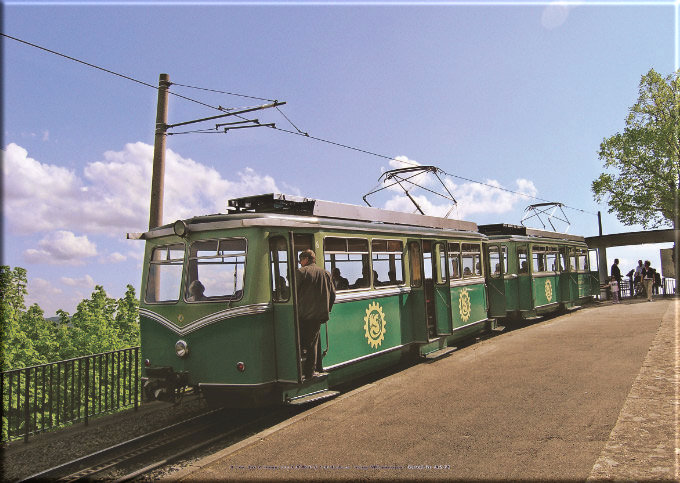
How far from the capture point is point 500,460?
17.0 ft

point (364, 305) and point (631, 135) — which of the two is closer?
point (364, 305)

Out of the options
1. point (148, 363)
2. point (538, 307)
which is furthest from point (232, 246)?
point (538, 307)

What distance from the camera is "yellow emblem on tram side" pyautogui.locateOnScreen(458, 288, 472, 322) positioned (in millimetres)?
12273

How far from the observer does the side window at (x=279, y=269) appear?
7.22 metres

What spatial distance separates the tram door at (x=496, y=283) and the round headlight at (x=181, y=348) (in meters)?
10.6

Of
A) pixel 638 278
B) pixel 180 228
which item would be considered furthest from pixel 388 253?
pixel 638 278

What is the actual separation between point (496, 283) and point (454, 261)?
14.1 ft

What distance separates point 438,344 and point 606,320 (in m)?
7.84

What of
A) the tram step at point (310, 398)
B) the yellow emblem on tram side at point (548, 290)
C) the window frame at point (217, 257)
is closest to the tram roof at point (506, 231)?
the yellow emblem on tram side at point (548, 290)

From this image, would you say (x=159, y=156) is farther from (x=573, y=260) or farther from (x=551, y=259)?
(x=573, y=260)

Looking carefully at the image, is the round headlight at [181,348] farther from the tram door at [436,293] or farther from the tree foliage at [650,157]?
the tree foliage at [650,157]

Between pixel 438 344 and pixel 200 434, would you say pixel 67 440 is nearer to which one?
pixel 200 434

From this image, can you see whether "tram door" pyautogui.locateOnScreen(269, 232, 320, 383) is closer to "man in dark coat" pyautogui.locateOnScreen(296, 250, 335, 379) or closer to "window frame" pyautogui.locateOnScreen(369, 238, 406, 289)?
"man in dark coat" pyautogui.locateOnScreen(296, 250, 335, 379)

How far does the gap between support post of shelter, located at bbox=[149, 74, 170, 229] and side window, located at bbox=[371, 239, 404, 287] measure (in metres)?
4.67
